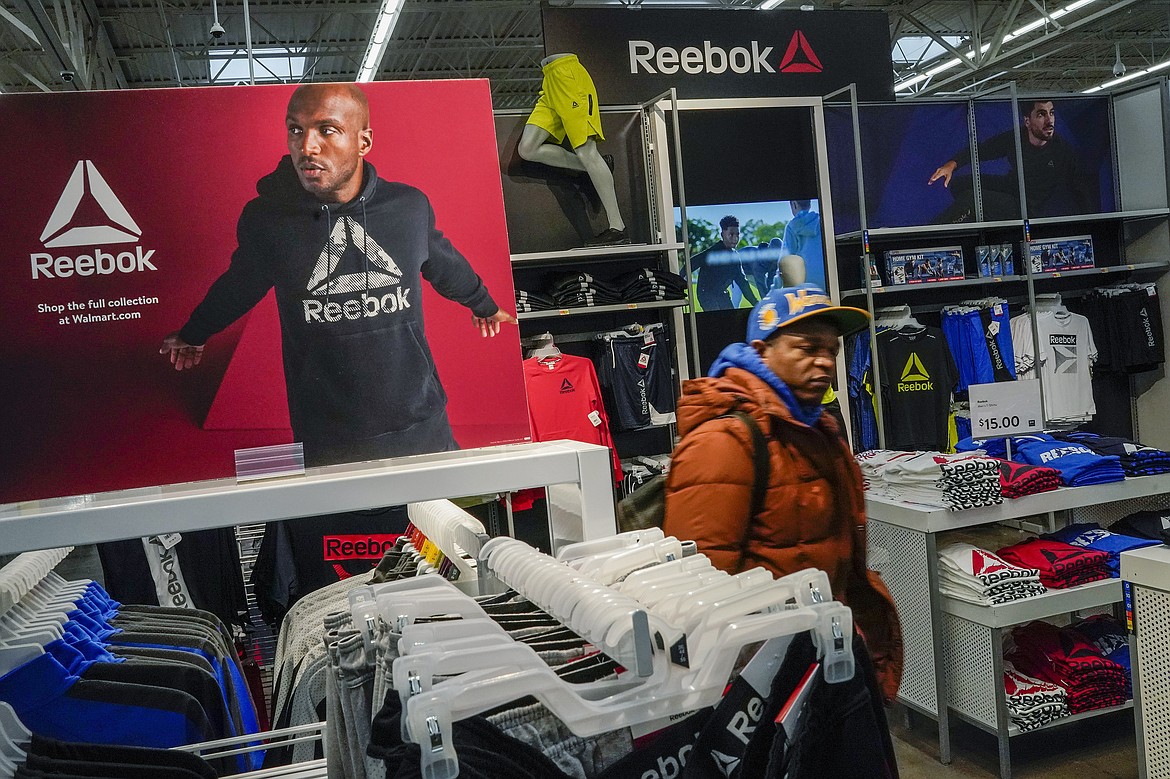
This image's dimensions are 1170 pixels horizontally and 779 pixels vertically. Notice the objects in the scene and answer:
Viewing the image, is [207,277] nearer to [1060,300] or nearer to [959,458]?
[959,458]

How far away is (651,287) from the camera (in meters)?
5.24

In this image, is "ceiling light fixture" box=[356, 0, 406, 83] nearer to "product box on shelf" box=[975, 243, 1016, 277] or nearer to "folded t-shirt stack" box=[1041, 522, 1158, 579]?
"product box on shelf" box=[975, 243, 1016, 277]

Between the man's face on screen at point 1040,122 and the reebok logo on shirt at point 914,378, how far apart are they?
2.07 metres

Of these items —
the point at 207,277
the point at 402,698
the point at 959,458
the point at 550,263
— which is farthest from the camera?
the point at 550,263

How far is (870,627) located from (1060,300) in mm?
5106

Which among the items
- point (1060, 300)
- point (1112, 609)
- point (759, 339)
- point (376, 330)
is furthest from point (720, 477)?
point (1060, 300)

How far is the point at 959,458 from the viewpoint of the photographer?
3.95 metres

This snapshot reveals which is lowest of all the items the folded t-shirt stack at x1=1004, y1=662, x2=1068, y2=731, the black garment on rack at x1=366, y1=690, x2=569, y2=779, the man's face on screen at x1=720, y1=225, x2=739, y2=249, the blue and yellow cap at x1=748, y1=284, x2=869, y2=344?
the folded t-shirt stack at x1=1004, y1=662, x2=1068, y2=731

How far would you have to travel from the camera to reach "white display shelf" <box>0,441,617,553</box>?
1216 mm

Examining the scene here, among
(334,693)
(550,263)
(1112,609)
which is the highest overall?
(550,263)

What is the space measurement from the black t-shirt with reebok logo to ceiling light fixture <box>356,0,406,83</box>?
4997 mm

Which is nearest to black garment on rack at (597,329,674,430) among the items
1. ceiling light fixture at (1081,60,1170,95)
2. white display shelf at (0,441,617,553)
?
white display shelf at (0,441,617,553)

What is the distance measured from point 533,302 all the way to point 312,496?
393cm

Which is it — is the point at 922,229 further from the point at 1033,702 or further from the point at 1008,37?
the point at 1008,37
